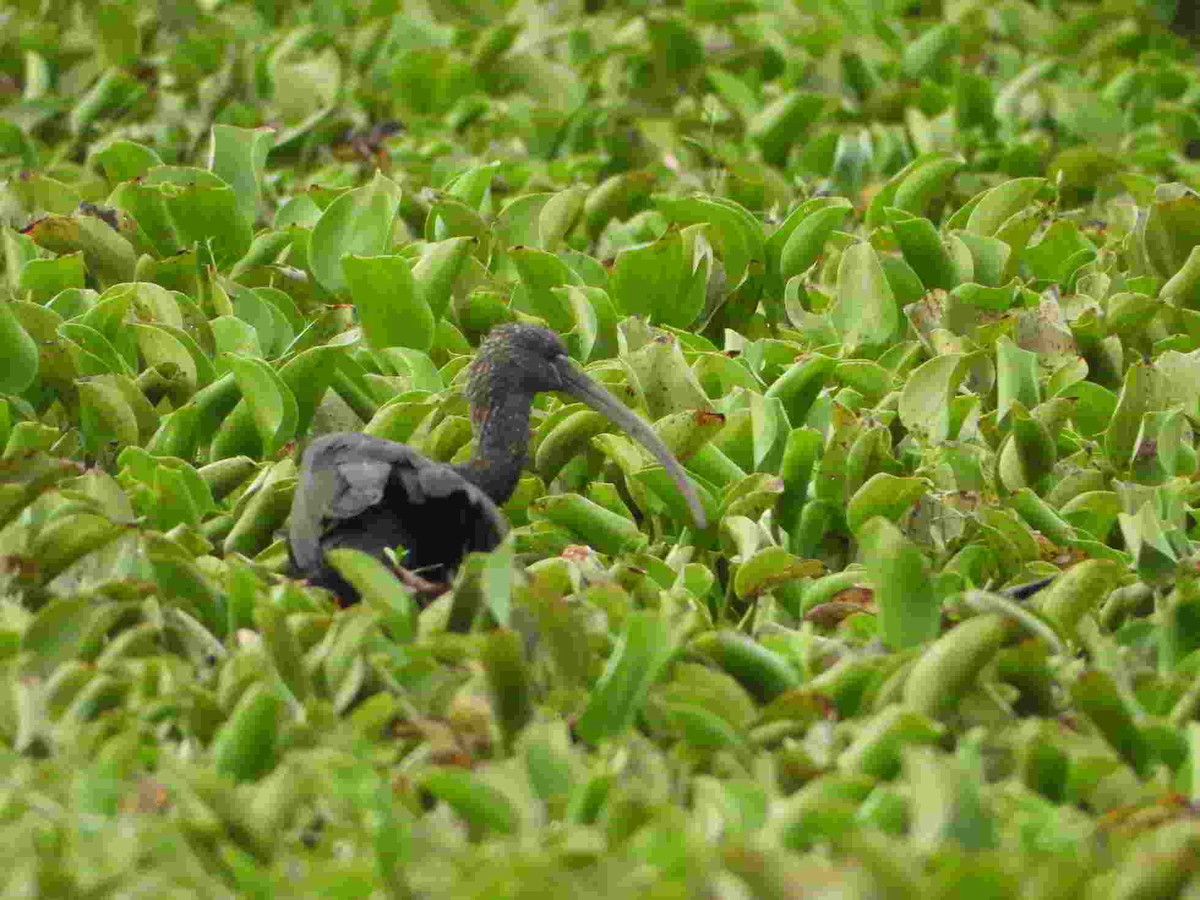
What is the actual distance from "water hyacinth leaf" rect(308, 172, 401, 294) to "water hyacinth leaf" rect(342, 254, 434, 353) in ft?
0.98

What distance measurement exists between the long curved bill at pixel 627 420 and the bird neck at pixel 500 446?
133 millimetres

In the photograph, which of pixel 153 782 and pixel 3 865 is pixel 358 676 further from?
pixel 3 865

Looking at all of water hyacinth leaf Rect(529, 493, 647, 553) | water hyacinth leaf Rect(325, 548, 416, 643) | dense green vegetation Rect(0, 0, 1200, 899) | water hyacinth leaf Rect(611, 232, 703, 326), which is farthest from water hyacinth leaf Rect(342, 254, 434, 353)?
water hyacinth leaf Rect(325, 548, 416, 643)

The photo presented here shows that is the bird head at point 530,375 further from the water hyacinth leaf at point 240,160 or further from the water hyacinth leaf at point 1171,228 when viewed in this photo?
the water hyacinth leaf at point 1171,228

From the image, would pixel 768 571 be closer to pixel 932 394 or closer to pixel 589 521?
pixel 589 521

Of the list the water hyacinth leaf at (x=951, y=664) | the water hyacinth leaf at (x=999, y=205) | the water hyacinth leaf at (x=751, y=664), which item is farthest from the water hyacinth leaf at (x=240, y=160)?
the water hyacinth leaf at (x=951, y=664)

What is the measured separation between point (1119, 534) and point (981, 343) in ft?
2.85

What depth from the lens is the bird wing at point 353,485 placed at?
4629 millimetres

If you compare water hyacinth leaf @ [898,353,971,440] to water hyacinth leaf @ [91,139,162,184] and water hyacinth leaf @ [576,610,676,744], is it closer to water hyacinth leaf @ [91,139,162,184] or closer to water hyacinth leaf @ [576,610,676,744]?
water hyacinth leaf @ [576,610,676,744]

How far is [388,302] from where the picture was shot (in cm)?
578

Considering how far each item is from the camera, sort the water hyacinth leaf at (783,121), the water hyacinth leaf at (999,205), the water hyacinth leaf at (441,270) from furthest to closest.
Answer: the water hyacinth leaf at (783,121) < the water hyacinth leaf at (999,205) < the water hyacinth leaf at (441,270)

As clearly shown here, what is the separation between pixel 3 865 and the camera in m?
3.30

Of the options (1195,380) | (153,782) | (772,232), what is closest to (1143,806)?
(153,782)

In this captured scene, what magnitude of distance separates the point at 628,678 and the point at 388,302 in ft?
6.77
